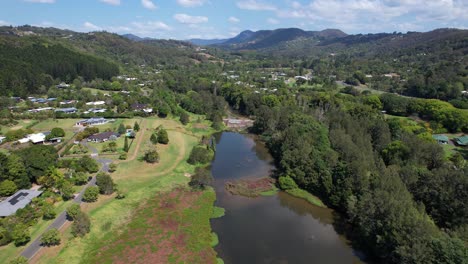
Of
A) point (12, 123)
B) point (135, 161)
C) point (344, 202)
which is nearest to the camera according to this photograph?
point (344, 202)

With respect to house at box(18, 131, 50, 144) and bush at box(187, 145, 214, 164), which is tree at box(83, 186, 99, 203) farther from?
house at box(18, 131, 50, 144)

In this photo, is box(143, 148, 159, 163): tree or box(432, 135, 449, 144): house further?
box(432, 135, 449, 144): house

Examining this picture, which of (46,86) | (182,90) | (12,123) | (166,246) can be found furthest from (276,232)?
(46,86)

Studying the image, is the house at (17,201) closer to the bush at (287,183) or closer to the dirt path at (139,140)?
the dirt path at (139,140)

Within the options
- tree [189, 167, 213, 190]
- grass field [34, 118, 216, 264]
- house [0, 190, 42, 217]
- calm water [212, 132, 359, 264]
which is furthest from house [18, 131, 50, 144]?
calm water [212, 132, 359, 264]

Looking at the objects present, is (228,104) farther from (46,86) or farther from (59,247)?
(59,247)

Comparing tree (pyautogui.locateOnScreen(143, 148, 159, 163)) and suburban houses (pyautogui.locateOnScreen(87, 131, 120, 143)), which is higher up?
suburban houses (pyautogui.locateOnScreen(87, 131, 120, 143))

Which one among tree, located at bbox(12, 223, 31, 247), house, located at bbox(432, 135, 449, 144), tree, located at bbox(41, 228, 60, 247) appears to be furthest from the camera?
house, located at bbox(432, 135, 449, 144)

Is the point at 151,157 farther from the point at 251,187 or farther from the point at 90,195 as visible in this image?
the point at 251,187
